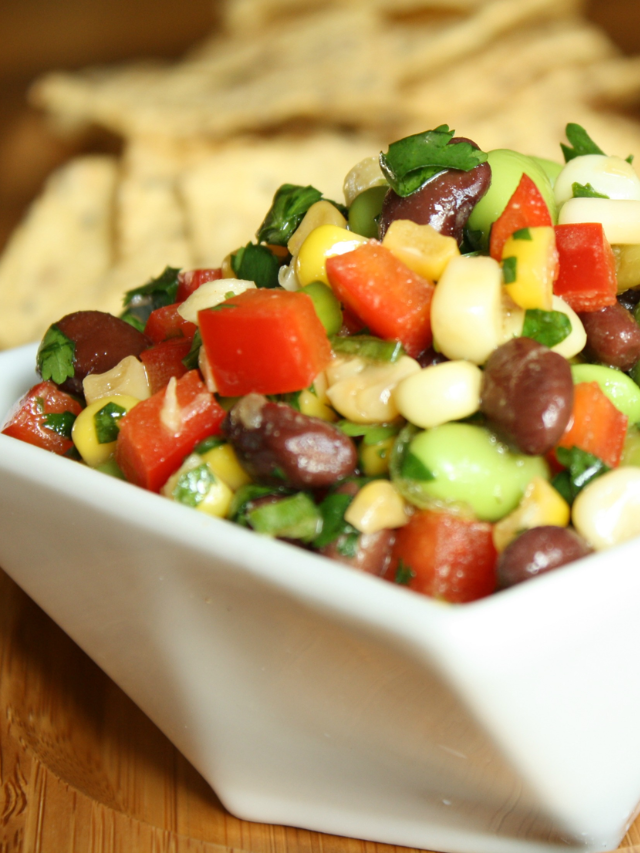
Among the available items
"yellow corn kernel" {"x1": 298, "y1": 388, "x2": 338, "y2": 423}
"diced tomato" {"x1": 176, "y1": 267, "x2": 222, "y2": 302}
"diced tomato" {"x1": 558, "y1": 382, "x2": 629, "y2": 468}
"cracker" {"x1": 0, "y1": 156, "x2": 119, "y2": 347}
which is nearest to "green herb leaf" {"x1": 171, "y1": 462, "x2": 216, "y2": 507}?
"yellow corn kernel" {"x1": 298, "y1": 388, "x2": 338, "y2": 423}

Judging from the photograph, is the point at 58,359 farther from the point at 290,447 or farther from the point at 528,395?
the point at 528,395

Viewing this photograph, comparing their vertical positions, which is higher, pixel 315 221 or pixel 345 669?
pixel 315 221

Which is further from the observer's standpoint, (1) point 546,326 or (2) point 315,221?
(2) point 315,221

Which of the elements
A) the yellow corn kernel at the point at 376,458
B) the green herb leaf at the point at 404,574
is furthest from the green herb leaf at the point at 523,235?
the green herb leaf at the point at 404,574

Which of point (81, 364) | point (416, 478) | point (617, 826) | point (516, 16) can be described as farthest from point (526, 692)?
point (516, 16)

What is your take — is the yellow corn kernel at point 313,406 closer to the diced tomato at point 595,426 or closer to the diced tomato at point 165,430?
the diced tomato at point 165,430

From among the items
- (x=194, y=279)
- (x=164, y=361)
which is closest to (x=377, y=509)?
(x=164, y=361)
